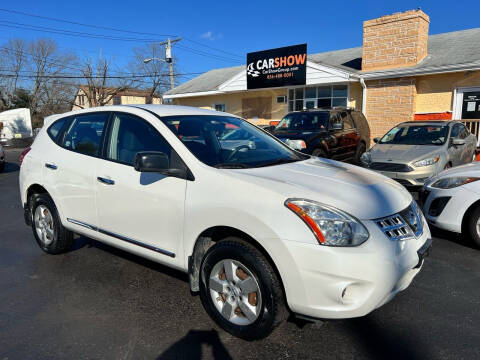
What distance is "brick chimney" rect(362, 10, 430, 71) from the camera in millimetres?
13047

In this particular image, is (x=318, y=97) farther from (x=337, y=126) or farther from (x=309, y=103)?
(x=337, y=126)

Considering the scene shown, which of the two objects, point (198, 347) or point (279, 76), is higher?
point (279, 76)

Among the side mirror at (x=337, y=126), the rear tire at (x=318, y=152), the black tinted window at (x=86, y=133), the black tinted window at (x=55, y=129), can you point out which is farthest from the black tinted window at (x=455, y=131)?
the black tinted window at (x=55, y=129)

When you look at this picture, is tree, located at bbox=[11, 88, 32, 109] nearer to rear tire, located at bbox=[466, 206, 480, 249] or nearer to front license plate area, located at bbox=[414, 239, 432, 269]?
rear tire, located at bbox=[466, 206, 480, 249]

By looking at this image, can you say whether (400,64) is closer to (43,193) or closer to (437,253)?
(437,253)

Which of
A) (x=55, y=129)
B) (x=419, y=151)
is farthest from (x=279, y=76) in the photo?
(x=55, y=129)

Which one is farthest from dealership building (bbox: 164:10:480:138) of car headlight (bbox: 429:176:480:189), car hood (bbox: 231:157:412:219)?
car hood (bbox: 231:157:412:219)

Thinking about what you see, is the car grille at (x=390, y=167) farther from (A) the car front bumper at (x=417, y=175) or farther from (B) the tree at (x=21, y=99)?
(B) the tree at (x=21, y=99)

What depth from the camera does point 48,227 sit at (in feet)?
14.3

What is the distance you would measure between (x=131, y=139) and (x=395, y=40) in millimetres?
12947

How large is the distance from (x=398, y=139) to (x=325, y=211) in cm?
704

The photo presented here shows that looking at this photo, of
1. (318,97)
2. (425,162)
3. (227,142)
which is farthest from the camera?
(318,97)

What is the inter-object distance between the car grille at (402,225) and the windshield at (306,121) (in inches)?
278

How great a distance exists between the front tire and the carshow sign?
1369 centimetres
